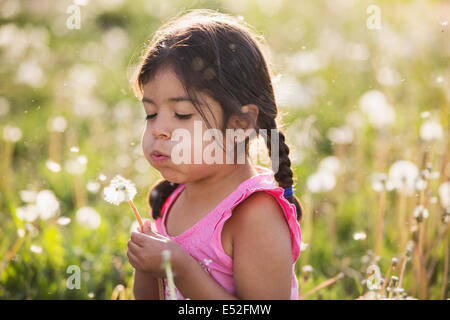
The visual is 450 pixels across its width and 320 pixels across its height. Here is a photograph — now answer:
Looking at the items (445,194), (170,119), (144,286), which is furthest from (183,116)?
(445,194)

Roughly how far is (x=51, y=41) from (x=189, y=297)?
4.05 m

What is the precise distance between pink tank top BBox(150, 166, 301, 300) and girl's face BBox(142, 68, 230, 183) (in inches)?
4.7

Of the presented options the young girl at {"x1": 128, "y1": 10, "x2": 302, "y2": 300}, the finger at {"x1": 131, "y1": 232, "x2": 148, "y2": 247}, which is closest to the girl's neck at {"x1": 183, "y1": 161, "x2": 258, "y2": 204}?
the young girl at {"x1": 128, "y1": 10, "x2": 302, "y2": 300}

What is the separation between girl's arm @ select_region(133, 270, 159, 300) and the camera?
1.72 m

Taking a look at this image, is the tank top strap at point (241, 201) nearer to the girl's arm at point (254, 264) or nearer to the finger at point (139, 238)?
the girl's arm at point (254, 264)

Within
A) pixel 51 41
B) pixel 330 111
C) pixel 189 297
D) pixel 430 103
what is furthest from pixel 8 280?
pixel 51 41

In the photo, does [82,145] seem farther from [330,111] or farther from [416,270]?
[416,270]

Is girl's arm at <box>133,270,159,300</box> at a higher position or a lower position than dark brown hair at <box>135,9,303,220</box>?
lower

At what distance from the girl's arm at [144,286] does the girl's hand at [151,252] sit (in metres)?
0.28

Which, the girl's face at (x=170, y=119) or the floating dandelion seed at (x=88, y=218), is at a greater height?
the girl's face at (x=170, y=119)

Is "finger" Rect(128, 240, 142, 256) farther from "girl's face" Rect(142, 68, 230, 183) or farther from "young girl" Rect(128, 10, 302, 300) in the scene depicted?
"girl's face" Rect(142, 68, 230, 183)

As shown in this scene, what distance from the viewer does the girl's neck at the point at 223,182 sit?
5.18ft

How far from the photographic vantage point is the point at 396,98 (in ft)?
11.2

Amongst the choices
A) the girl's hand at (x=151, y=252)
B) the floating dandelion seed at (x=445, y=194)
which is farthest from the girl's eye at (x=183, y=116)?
the floating dandelion seed at (x=445, y=194)
